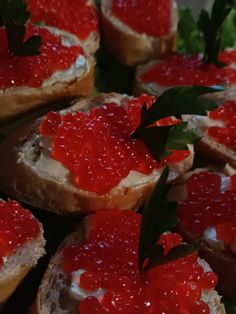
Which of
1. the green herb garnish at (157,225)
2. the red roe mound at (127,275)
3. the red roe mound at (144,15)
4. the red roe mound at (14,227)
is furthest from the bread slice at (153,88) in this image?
the green herb garnish at (157,225)

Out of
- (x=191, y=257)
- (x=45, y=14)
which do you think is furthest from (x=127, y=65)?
(x=191, y=257)

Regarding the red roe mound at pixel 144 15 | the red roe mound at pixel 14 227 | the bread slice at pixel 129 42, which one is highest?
the red roe mound at pixel 144 15

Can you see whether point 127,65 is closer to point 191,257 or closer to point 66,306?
point 191,257

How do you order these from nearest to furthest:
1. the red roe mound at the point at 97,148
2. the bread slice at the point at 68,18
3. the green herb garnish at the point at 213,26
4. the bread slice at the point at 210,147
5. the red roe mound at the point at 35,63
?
1. the red roe mound at the point at 97,148
2. the red roe mound at the point at 35,63
3. the bread slice at the point at 210,147
4. the green herb garnish at the point at 213,26
5. the bread slice at the point at 68,18

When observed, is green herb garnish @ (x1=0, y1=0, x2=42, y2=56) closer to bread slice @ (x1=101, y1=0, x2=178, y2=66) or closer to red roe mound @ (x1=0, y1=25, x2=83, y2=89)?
red roe mound @ (x1=0, y1=25, x2=83, y2=89)

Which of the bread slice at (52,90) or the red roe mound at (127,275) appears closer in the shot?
the red roe mound at (127,275)

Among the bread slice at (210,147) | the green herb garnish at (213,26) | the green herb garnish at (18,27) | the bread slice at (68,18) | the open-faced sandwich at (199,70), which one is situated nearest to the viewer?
the green herb garnish at (18,27)

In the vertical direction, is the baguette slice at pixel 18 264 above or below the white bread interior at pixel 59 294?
above

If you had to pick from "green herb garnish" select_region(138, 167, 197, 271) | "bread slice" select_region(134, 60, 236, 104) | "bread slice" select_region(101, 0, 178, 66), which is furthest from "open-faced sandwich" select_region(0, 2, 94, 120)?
"green herb garnish" select_region(138, 167, 197, 271)

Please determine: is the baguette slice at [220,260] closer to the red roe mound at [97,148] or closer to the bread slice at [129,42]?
Result: the red roe mound at [97,148]
